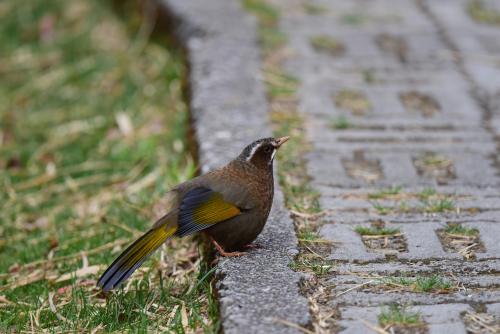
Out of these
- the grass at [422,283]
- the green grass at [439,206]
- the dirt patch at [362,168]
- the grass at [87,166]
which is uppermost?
the grass at [422,283]

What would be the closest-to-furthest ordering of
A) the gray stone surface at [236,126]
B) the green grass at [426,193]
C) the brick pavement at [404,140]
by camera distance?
the gray stone surface at [236,126] < the brick pavement at [404,140] < the green grass at [426,193]

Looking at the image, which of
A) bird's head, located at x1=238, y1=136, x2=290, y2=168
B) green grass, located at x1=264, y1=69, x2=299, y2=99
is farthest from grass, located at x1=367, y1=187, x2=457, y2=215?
green grass, located at x1=264, y1=69, x2=299, y2=99

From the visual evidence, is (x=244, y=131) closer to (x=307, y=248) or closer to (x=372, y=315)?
(x=307, y=248)

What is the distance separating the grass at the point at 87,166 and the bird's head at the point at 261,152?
54 cm

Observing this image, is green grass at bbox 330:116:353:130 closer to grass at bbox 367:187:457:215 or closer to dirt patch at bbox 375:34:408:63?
grass at bbox 367:187:457:215

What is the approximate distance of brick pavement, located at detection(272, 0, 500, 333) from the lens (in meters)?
3.69

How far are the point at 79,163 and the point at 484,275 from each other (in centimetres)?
333

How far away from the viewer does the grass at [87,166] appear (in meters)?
3.90

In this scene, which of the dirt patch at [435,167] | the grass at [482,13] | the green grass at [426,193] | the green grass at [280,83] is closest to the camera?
the green grass at [426,193]

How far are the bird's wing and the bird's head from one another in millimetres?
248

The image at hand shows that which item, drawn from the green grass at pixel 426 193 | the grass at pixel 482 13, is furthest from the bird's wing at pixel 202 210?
the grass at pixel 482 13

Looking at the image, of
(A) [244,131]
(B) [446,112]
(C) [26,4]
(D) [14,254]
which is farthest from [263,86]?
(C) [26,4]

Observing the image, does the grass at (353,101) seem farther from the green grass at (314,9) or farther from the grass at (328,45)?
the green grass at (314,9)

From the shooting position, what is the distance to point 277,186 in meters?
4.72
